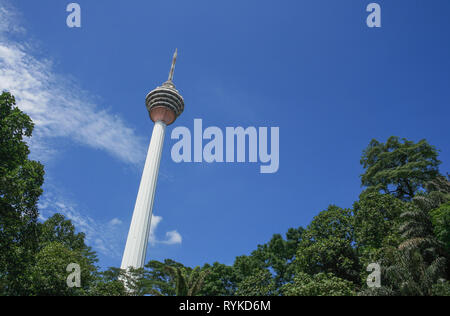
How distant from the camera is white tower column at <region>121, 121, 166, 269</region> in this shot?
3066cm

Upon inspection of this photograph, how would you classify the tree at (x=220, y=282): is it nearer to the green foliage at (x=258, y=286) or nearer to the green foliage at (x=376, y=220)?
the green foliage at (x=258, y=286)

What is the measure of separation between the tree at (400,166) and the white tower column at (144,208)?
76.4 ft

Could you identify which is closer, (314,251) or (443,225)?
(443,225)

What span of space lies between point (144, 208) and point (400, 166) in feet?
→ 88.1

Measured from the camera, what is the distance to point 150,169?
123 ft

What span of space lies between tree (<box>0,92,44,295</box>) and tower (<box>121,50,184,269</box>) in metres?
9.15

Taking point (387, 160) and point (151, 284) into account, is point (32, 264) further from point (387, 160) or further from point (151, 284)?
point (387, 160)

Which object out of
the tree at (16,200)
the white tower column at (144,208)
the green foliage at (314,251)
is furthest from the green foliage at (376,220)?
the tree at (16,200)

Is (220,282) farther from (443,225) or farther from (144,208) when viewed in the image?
(443,225)

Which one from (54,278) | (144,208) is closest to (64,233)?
(144,208)

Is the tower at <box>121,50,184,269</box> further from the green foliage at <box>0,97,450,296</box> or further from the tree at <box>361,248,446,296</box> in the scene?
the tree at <box>361,248,446,296</box>

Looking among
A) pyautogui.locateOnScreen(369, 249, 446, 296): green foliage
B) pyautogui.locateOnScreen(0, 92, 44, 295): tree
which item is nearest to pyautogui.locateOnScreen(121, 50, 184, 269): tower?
pyautogui.locateOnScreen(0, 92, 44, 295): tree
